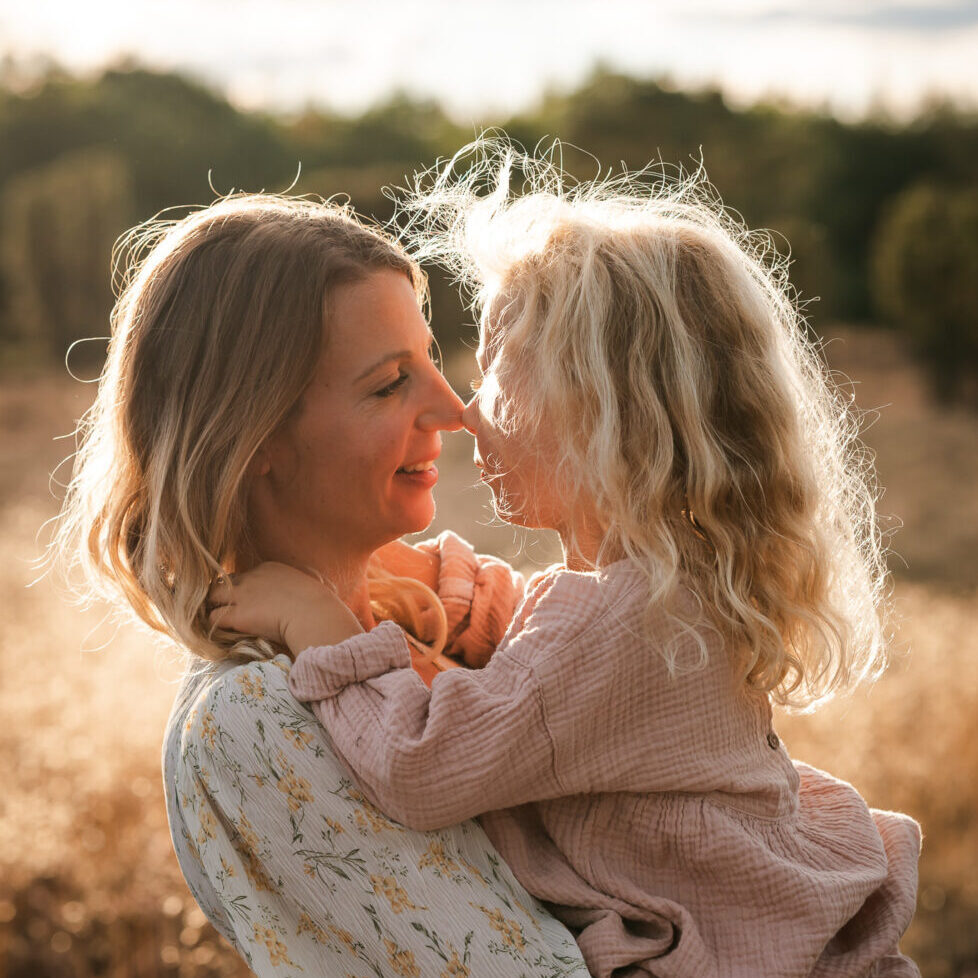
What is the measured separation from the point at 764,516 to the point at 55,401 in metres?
17.1

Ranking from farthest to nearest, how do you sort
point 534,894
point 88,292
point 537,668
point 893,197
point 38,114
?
point 38,114
point 88,292
point 893,197
point 534,894
point 537,668

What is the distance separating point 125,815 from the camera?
4.82 meters

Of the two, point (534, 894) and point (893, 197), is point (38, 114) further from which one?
point (534, 894)

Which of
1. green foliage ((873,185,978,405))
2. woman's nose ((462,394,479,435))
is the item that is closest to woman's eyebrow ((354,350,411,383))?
woman's nose ((462,394,479,435))

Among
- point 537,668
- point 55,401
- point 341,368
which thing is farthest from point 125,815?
point 55,401

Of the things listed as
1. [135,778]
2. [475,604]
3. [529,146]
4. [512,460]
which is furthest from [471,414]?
[529,146]

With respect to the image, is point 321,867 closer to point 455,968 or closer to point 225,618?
point 455,968

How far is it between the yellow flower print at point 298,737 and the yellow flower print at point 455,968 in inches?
14.5

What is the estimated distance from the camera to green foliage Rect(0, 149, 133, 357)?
17.8 meters

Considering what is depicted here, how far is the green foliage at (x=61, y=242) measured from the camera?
1781cm

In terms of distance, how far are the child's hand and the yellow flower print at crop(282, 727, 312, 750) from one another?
172 mm

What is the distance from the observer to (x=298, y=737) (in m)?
1.75

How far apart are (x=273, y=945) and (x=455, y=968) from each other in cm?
30

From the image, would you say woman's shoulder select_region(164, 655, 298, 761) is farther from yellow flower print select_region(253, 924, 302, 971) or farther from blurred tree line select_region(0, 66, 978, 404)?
blurred tree line select_region(0, 66, 978, 404)
